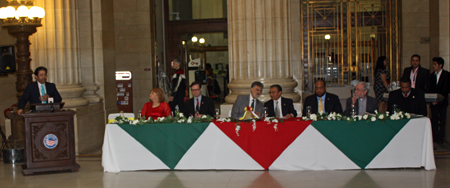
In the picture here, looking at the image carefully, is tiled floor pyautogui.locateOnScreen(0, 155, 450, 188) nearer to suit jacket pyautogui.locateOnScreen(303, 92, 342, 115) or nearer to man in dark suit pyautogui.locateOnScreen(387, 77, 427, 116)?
man in dark suit pyautogui.locateOnScreen(387, 77, 427, 116)

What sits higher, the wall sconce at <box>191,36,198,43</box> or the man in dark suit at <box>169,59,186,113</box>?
the wall sconce at <box>191,36,198,43</box>

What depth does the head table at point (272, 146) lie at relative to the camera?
6.37 m

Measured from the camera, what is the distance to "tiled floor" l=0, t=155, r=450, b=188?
19.2ft

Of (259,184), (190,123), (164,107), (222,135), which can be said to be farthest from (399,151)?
(164,107)

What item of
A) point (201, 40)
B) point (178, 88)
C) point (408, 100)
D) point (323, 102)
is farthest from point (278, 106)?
point (201, 40)

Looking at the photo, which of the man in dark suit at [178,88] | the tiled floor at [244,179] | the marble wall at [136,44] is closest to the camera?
the tiled floor at [244,179]

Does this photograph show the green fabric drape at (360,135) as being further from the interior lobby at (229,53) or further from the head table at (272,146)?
the interior lobby at (229,53)

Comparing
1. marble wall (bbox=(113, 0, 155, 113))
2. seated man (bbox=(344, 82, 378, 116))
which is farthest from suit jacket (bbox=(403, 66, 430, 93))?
marble wall (bbox=(113, 0, 155, 113))

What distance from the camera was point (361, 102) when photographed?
7320mm

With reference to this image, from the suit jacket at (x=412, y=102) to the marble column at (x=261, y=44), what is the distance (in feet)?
6.31

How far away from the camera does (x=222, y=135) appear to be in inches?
258

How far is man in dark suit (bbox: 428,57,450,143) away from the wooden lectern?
21.5 ft

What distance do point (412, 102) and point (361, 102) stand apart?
0.99 metres

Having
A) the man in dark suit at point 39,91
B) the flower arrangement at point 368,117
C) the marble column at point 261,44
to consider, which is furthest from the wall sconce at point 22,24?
the flower arrangement at point 368,117
